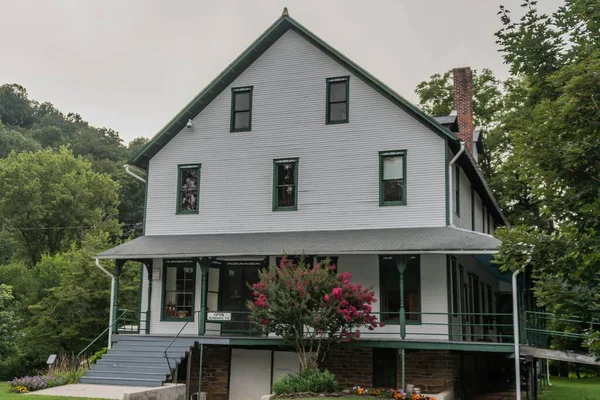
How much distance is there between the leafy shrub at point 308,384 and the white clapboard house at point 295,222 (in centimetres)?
205

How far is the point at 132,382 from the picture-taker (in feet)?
59.3

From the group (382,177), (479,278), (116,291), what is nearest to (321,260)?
(382,177)

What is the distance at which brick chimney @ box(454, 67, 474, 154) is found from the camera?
25.6 metres

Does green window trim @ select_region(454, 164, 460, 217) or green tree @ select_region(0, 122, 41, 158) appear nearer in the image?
green window trim @ select_region(454, 164, 460, 217)

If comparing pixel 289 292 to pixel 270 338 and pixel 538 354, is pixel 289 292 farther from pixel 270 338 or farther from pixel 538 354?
pixel 538 354

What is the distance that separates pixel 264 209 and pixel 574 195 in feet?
39.8

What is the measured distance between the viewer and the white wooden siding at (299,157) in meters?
20.5

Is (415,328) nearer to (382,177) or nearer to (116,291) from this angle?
(382,177)

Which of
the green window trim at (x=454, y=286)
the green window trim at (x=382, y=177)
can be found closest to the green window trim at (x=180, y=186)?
the green window trim at (x=382, y=177)

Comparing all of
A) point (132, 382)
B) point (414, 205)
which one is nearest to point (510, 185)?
point (414, 205)

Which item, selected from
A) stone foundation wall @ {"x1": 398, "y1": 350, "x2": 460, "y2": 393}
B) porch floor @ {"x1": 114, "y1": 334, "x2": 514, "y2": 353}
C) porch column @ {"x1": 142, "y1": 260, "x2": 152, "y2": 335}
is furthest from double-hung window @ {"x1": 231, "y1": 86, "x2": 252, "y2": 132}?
stone foundation wall @ {"x1": 398, "y1": 350, "x2": 460, "y2": 393}

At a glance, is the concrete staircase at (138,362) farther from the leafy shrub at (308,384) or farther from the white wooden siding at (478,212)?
the white wooden siding at (478,212)

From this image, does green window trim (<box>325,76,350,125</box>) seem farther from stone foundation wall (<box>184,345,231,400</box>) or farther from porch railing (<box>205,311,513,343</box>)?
stone foundation wall (<box>184,345,231,400</box>)

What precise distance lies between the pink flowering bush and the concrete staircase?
2.92 meters
